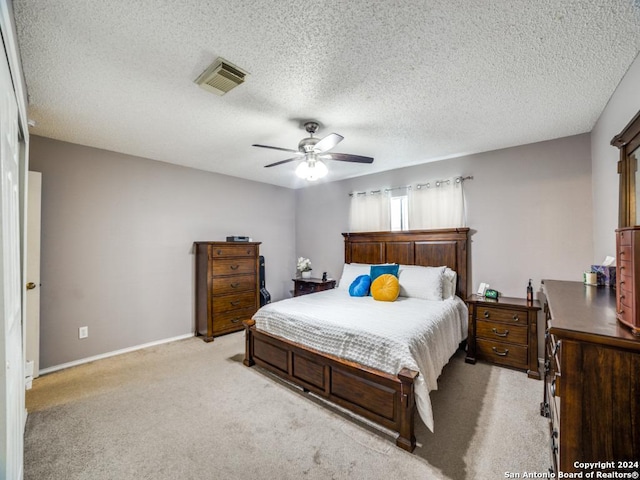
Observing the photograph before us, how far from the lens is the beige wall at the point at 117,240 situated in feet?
9.84

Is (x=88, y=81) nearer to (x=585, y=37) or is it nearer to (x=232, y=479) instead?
(x=232, y=479)

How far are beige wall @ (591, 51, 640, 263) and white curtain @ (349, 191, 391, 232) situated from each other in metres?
2.31

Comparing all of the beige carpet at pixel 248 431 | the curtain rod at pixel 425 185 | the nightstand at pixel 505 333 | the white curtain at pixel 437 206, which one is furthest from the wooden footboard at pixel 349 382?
the curtain rod at pixel 425 185

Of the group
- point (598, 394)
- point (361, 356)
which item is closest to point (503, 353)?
point (361, 356)

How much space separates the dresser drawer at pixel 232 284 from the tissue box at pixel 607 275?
397cm

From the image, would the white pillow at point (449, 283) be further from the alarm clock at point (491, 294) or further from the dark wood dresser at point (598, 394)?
the dark wood dresser at point (598, 394)

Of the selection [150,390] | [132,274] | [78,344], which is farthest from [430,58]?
[78,344]

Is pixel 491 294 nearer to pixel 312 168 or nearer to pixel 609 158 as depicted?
pixel 609 158

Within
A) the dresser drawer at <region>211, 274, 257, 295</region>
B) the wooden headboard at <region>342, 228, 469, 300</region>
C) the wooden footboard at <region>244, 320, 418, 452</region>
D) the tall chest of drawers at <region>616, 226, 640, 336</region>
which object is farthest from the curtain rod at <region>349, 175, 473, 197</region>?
the wooden footboard at <region>244, 320, 418, 452</region>

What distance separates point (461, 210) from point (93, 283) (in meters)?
4.67

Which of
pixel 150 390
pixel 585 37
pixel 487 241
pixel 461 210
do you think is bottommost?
pixel 150 390

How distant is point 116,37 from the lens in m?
1.53

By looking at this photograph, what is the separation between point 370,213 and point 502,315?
7.47 ft

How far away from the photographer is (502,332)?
9.52ft
